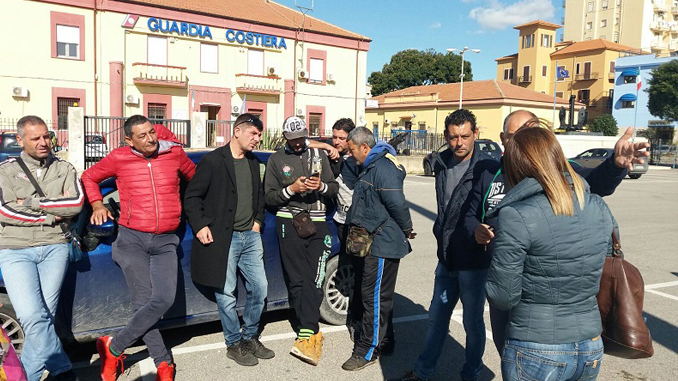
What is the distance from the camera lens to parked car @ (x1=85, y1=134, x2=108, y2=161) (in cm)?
1686

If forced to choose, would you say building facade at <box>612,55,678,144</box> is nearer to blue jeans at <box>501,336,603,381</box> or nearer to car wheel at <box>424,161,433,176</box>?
car wheel at <box>424,161,433,176</box>

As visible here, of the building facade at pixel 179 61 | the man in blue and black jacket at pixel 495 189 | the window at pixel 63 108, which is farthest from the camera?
the window at pixel 63 108

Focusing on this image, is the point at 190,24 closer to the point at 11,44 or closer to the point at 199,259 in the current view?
the point at 11,44

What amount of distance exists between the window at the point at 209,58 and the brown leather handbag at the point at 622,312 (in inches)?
1171

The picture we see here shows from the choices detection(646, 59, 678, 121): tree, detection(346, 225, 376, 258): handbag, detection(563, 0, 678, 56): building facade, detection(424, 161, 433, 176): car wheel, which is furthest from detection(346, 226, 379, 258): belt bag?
detection(563, 0, 678, 56): building facade

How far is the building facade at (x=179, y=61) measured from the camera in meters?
25.6

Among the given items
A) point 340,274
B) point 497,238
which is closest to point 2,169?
point 340,274

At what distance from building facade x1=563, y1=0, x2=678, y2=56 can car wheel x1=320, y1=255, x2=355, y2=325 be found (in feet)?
231

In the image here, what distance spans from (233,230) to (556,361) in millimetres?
2569

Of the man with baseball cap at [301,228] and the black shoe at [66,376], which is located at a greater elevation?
the man with baseball cap at [301,228]

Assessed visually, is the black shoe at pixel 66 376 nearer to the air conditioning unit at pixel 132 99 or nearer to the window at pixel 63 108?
the window at pixel 63 108

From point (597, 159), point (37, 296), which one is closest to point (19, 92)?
point (37, 296)

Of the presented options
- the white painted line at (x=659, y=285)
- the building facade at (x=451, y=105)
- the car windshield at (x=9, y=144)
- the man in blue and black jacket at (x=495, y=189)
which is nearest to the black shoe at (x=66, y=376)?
the man in blue and black jacket at (x=495, y=189)

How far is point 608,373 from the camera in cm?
422
